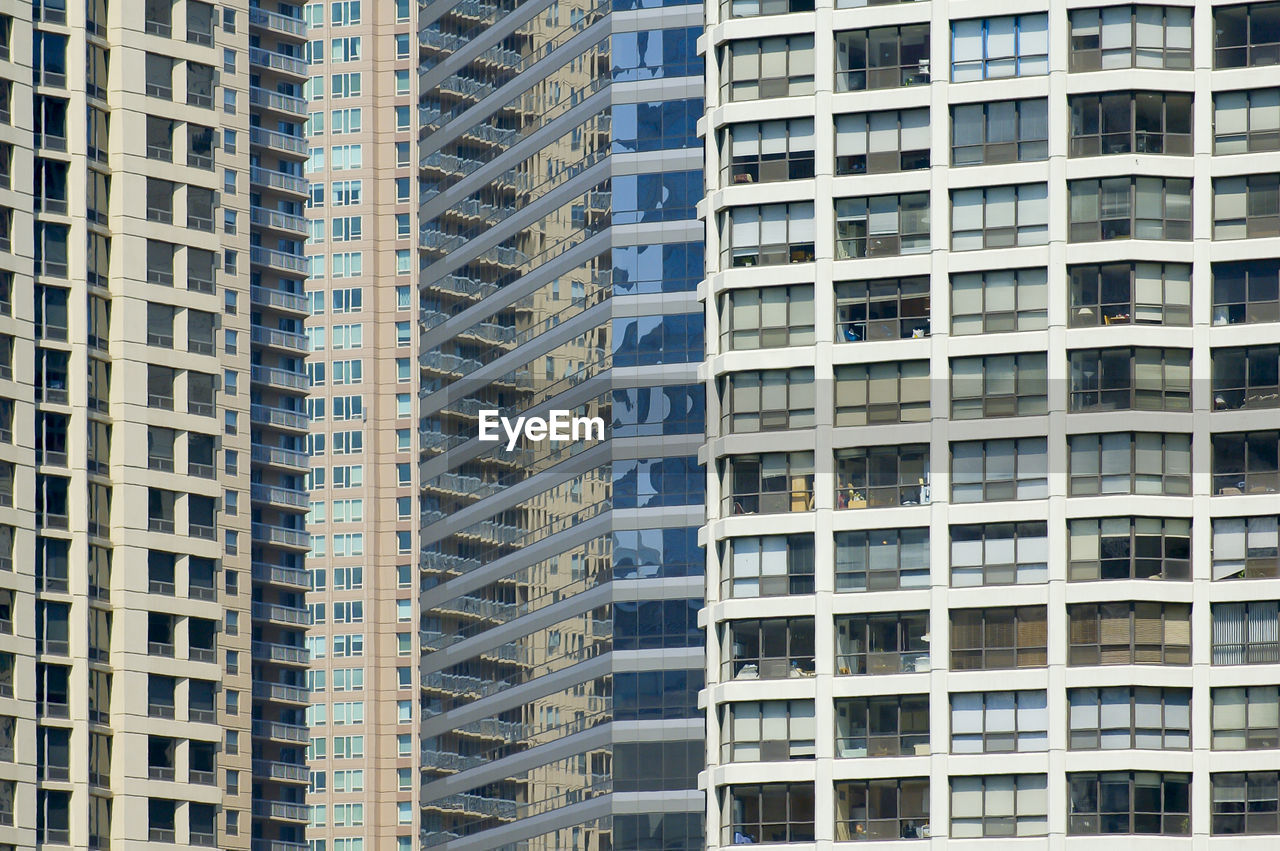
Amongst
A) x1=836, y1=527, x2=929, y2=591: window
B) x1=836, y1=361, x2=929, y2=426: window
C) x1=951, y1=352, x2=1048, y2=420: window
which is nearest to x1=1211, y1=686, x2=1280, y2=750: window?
x1=836, y1=527, x2=929, y2=591: window

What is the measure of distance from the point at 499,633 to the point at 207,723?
20766mm

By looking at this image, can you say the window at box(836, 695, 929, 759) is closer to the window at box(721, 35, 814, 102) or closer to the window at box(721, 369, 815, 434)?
the window at box(721, 369, 815, 434)

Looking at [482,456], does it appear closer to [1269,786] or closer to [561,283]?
[561,283]

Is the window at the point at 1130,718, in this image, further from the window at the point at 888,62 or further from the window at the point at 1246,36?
the window at the point at 888,62

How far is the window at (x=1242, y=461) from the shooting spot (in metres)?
122

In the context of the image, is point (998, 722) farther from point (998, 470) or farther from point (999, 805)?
point (998, 470)

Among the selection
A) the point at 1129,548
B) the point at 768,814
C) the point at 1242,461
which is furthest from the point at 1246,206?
the point at 768,814

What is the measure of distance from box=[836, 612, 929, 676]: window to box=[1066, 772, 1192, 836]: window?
801cm

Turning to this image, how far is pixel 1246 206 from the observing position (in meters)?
124

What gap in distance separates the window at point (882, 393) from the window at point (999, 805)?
14928 millimetres

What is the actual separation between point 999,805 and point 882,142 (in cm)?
2781

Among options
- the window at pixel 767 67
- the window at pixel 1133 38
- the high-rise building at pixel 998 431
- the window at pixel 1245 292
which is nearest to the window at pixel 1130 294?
the high-rise building at pixel 998 431

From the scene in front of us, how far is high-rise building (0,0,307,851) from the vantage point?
148m

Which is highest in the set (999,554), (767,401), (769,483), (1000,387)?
(1000,387)
